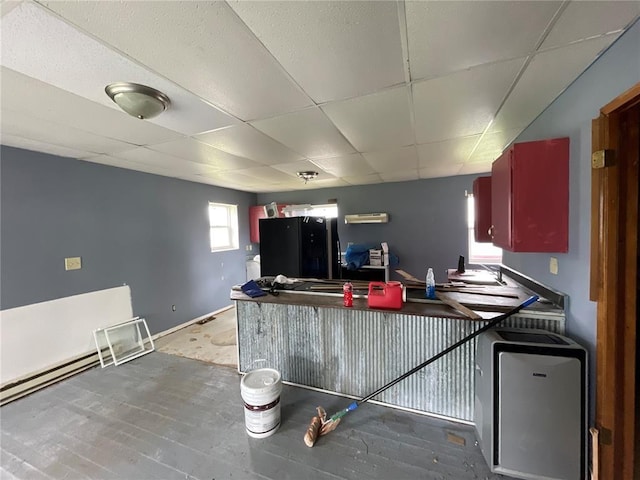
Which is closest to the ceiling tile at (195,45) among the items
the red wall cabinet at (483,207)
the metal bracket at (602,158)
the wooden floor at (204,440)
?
the metal bracket at (602,158)

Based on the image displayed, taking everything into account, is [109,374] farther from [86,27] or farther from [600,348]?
[600,348]

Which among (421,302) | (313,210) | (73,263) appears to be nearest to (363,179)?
(313,210)

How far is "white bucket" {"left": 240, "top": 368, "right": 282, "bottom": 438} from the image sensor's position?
1845mm

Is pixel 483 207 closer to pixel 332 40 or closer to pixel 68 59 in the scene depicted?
pixel 332 40

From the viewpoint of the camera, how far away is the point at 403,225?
16.5ft

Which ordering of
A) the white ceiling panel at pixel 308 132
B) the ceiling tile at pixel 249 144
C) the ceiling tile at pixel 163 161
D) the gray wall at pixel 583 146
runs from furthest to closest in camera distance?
the ceiling tile at pixel 163 161
the ceiling tile at pixel 249 144
the white ceiling panel at pixel 308 132
the gray wall at pixel 583 146

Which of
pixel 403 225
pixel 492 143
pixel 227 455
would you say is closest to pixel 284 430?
pixel 227 455

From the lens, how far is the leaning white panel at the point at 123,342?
3156 millimetres

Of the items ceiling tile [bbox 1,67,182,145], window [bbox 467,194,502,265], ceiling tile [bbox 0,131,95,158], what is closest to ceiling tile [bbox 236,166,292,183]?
ceiling tile [bbox 1,67,182,145]

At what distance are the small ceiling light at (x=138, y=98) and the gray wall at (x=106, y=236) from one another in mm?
2022

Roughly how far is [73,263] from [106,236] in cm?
47

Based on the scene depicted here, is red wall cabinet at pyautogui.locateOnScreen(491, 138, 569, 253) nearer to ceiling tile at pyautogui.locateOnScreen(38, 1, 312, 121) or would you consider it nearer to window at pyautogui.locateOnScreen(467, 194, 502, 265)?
ceiling tile at pyautogui.locateOnScreen(38, 1, 312, 121)

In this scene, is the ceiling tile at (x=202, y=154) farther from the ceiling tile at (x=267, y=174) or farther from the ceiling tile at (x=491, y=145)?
the ceiling tile at (x=491, y=145)

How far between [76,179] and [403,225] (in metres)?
4.97
